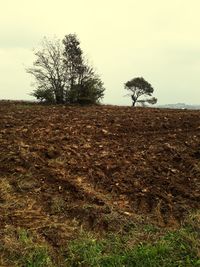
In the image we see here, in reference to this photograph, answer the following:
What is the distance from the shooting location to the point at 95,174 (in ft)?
24.0

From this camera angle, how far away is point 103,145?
27.7 feet

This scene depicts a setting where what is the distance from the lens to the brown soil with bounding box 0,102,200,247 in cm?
623

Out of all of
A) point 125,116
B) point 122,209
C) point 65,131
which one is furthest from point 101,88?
point 122,209

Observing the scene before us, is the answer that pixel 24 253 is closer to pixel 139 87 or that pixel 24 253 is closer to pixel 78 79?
pixel 78 79

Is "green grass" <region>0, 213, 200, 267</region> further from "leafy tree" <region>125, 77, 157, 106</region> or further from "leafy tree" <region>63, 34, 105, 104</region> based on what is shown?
"leafy tree" <region>125, 77, 157, 106</region>

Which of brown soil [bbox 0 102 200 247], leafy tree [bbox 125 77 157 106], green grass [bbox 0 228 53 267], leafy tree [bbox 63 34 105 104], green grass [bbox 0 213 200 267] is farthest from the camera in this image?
leafy tree [bbox 125 77 157 106]

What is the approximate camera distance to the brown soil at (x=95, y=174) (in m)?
6.23

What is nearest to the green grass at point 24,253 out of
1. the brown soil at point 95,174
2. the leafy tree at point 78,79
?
the brown soil at point 95,174

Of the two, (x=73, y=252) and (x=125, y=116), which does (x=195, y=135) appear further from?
(x=73, y=252)

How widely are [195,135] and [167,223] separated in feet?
10.4

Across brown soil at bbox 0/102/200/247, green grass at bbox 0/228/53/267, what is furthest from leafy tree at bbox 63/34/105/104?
green grass at bbox 0/228/53/267

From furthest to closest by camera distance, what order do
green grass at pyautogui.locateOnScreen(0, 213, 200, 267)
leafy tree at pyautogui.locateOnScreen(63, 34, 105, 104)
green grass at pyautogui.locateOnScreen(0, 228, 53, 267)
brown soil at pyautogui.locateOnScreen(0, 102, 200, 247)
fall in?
leafy tree at pyautogui.locateOnScreen(63, 34, 105, 104)
brown soil at pyautogui.locateOnScreen(0, 102, 200, 247)
green grass at pyautogui.locateOnScreen(0, 213, 200, 267)
green grass at pyautogui.locateOnScreen(0, 228, 53, 267)

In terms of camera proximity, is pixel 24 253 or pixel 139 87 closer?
pixel 24 253

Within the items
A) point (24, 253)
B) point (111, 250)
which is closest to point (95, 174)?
point (111, 250)
